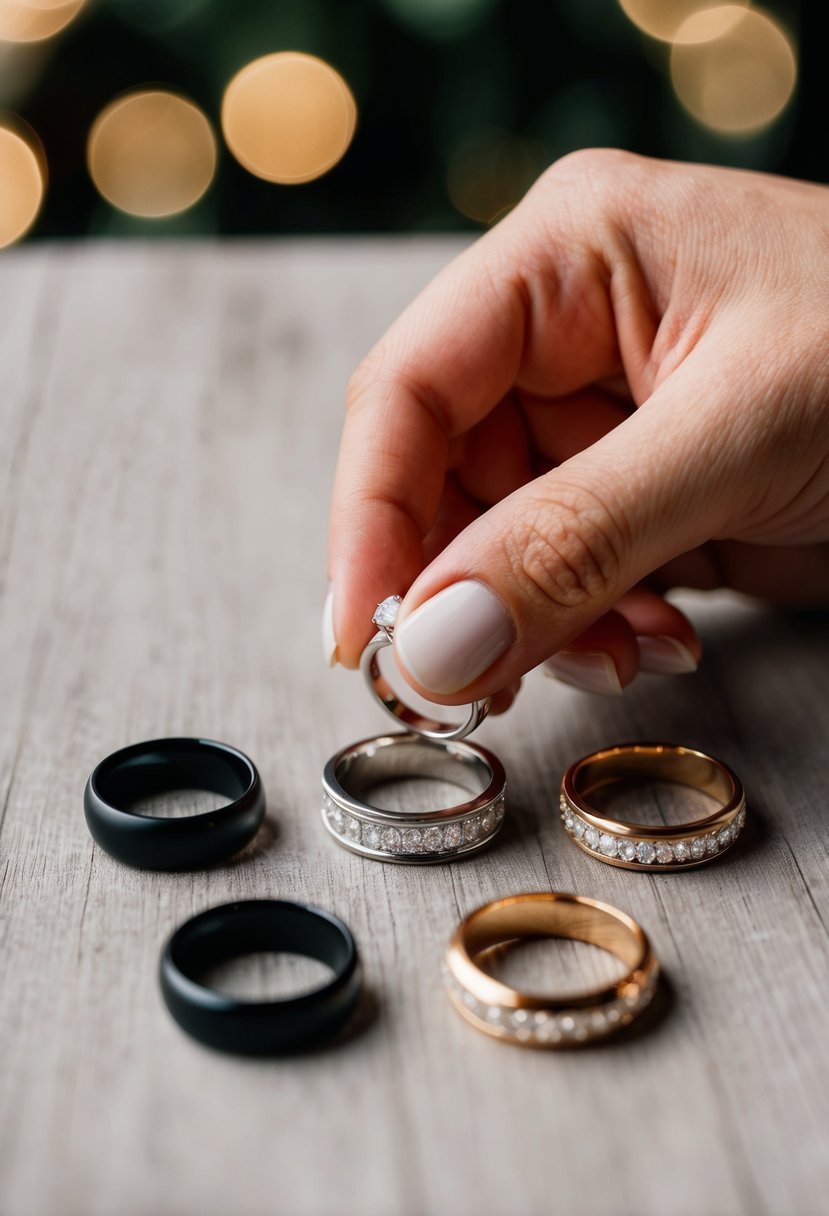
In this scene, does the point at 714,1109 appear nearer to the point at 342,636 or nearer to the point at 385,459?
the point at 342,636

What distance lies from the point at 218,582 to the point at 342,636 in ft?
1.12

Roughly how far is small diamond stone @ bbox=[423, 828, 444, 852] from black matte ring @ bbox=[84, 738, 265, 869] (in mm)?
129

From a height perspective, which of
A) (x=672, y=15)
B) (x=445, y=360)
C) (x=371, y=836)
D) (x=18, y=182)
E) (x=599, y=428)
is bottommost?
(x=18, y=182)

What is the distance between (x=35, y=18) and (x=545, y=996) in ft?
6.86

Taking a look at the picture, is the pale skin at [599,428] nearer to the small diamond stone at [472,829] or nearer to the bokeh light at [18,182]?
the small diamond stone at [472,829]

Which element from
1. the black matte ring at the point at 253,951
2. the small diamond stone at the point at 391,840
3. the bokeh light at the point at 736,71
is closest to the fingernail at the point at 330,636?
the small diamond stone at the point at 391,840

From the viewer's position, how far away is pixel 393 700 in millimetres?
1080

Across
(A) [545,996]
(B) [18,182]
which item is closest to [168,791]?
(A) [545,996]

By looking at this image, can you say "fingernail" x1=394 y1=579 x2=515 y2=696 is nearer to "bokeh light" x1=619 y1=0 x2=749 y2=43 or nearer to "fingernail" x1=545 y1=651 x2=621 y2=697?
"fingernail" x1=545 y1=651 x2=621 y2=697

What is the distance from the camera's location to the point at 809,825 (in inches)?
37.5

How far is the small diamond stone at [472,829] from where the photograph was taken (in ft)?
2.95

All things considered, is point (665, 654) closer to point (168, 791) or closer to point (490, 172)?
point (168, 791)

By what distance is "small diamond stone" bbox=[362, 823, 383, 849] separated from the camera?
0.90 m

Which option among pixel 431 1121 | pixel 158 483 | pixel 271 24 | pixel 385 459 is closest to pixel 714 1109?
pixel 431 1121
